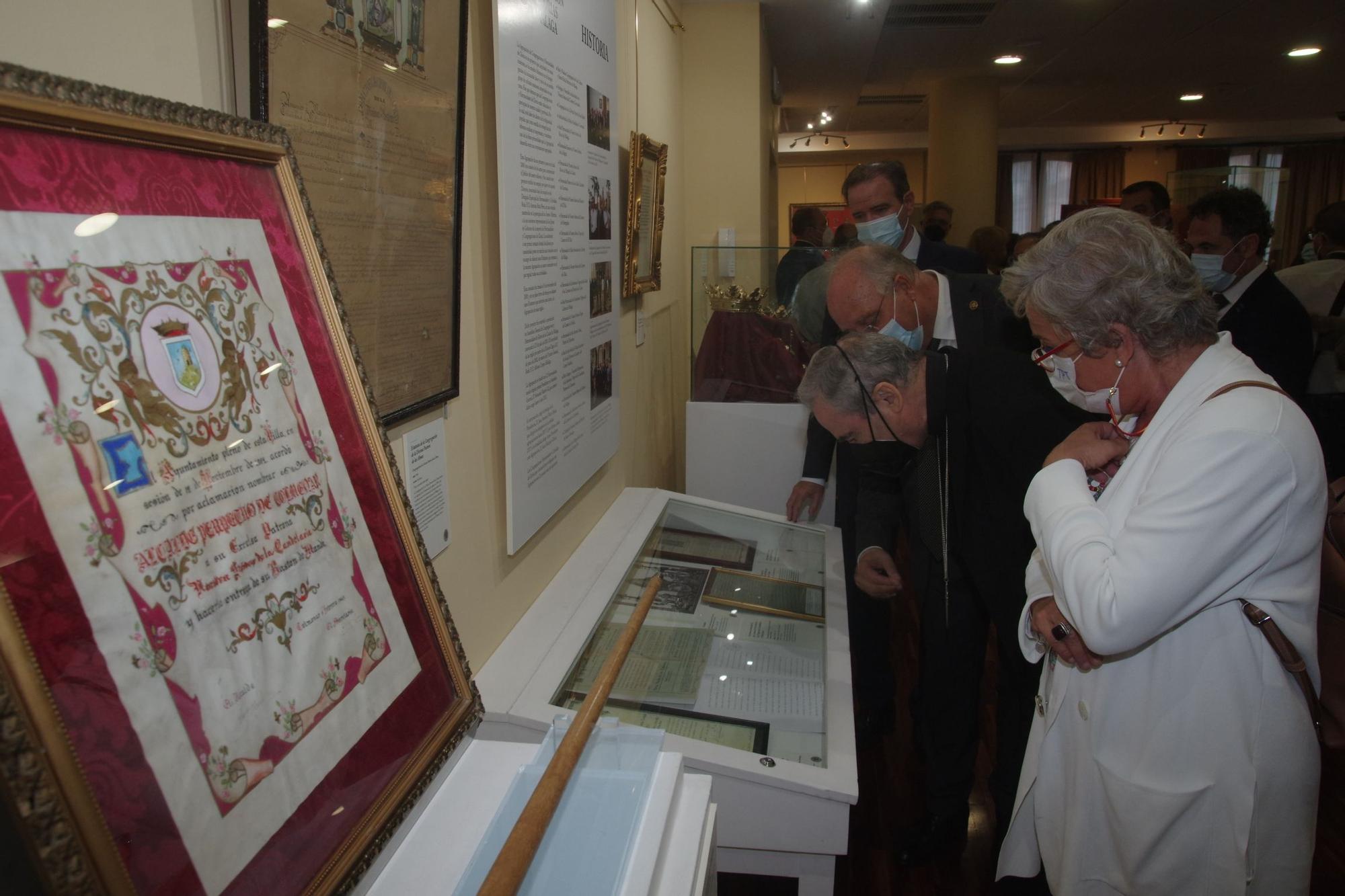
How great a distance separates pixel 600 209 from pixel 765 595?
1232mm

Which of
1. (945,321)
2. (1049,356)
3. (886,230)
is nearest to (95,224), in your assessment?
(1049,356)

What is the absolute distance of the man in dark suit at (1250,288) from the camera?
3033 mm

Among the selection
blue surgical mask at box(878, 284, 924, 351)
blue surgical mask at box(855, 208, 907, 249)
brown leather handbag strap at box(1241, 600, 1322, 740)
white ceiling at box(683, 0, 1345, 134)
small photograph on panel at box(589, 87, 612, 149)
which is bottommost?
brown leather handbag strap at box(1241, 600, 1322, 740)

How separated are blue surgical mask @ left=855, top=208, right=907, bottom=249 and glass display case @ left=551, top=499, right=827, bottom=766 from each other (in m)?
1.40

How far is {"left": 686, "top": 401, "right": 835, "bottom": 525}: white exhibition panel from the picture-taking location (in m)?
3.79

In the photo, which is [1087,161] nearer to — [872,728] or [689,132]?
[689,132]

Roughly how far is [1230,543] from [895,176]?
2.57m

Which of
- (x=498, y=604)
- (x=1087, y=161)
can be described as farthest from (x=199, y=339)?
(x=1087, y=161)

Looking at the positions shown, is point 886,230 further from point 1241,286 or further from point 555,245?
point 555,245

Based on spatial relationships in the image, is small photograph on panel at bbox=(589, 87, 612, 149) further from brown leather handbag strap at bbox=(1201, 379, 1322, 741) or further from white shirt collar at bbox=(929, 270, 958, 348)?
brown leather handbag strap at bbox=(1201, 379, 1322, 741)

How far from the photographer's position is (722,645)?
2.07 metres

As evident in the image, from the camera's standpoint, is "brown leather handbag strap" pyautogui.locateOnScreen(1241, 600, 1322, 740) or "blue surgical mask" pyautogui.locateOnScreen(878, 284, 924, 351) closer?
"brown leather handbag strap" pyautogui.locateOnScreen(1241, 600, 1322, 740)

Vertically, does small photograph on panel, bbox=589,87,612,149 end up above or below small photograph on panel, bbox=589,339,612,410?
above

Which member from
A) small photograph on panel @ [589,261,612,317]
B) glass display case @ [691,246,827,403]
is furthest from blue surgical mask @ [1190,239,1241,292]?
small photograph on panel @ [589,261,612,317]
